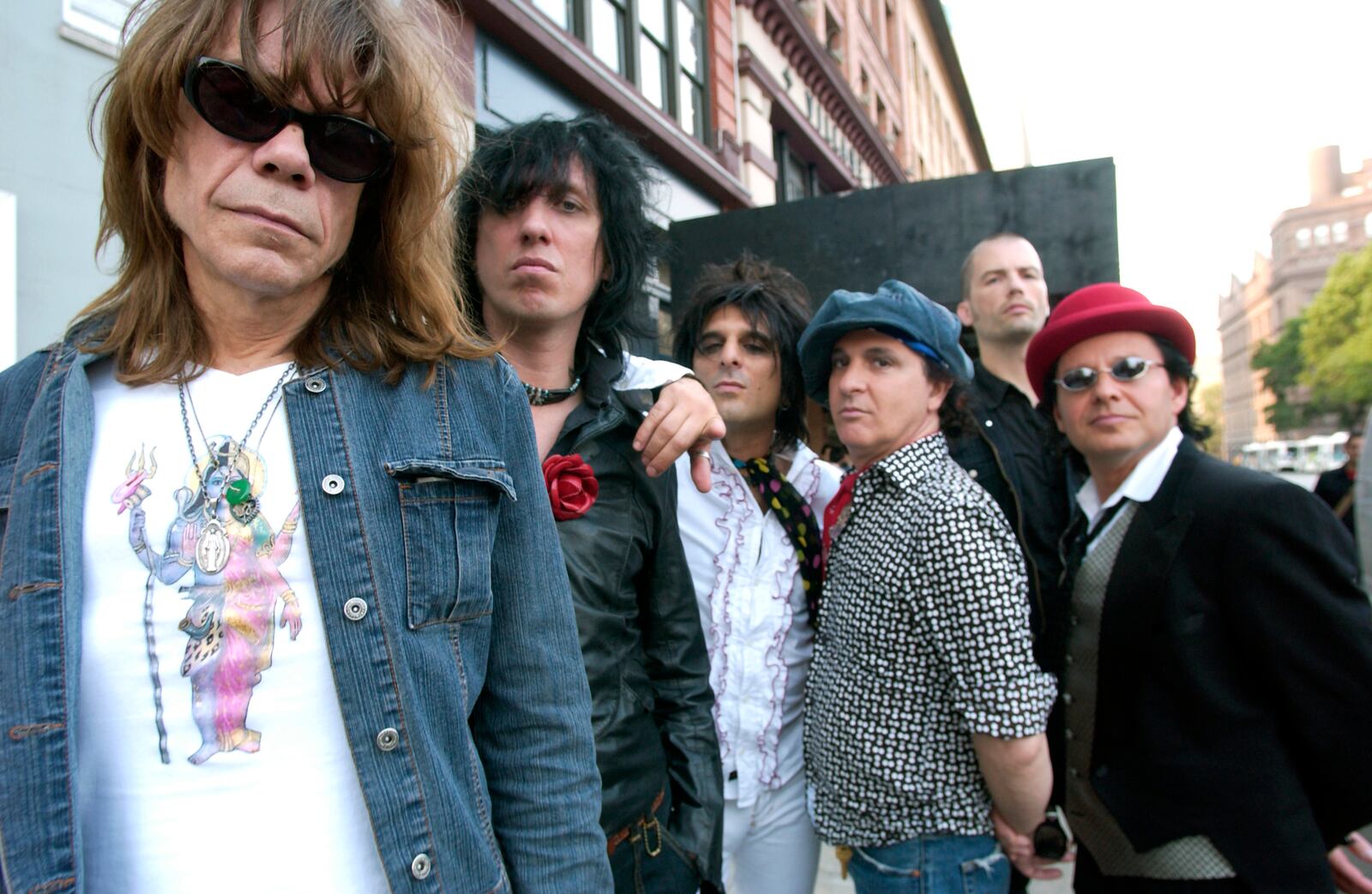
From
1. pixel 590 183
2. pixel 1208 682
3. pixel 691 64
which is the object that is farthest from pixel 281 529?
pixel 691 64

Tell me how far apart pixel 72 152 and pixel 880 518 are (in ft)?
13.7

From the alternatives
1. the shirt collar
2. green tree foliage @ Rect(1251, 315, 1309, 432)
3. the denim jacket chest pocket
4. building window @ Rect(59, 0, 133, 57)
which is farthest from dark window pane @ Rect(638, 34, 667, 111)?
green tree foliage @ Rect(1251, 315, 1309, 432)

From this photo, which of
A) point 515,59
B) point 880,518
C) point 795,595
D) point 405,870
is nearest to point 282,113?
point 405,870

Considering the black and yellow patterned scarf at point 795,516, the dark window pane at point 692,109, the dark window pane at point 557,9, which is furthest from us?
the dark window pane at point 692,109

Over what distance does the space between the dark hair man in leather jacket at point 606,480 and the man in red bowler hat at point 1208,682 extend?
2.90 ft

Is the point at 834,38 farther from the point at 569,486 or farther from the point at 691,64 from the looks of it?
the point at 569,486

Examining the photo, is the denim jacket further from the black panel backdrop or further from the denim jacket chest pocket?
the black panel backdrop

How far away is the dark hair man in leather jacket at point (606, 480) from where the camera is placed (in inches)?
63.3

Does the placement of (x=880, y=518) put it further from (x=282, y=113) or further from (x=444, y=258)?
(x=282, y=113)

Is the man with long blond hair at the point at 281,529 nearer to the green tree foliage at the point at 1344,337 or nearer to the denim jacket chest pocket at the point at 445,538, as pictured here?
the denim jacket chest pocket at the point at 445,538

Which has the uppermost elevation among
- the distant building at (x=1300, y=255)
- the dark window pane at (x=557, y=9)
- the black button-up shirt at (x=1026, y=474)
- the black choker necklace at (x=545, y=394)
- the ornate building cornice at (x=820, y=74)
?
the distant building at (x=1300, y=255)

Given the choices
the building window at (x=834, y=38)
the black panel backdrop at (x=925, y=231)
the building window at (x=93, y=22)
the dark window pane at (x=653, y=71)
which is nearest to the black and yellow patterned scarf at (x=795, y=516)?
the building window at (x=93, y=22)

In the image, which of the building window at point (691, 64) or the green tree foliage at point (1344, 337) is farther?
the green tree foliage at point (1344, 337)

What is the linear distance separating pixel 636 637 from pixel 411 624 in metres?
0.73
